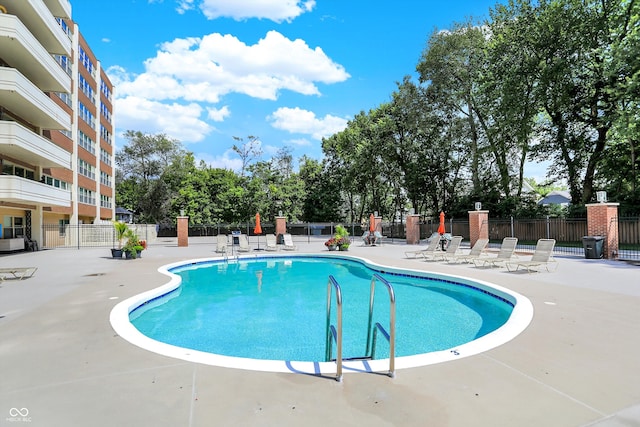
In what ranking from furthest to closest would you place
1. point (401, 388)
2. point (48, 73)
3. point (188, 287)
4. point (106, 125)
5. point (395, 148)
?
point (106, 125), point (395, 148), point (48, 73), point (188, 287), point (401, 388)

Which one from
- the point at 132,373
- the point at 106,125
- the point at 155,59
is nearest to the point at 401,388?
the point at 132,373

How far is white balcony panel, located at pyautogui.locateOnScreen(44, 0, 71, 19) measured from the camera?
23081 millimetres

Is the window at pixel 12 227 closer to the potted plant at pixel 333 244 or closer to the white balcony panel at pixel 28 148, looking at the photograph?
the white balcony panel at pixel 28 148

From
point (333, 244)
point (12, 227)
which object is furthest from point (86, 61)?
point (333, 244)

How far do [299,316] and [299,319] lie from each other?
0.25m

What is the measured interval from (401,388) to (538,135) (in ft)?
99.8

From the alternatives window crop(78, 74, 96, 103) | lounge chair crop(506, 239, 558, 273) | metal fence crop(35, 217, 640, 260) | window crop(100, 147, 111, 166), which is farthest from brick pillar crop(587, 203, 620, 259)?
window crop(100, 147, 111, 166)

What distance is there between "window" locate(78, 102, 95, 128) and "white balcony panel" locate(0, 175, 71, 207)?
35.8 ft

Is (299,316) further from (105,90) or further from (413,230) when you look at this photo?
(105,90)

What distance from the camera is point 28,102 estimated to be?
19.7 metres

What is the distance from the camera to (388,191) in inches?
1687

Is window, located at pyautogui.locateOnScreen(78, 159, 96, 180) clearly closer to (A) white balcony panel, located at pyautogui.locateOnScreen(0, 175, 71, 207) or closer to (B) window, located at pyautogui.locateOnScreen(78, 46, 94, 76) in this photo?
(B) window, located at pyautogui.locateOnScreen(78, 46, 94, 76)

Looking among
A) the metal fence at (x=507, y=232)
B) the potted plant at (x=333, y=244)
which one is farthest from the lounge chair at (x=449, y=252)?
the metal fence at (x=507, y=232)

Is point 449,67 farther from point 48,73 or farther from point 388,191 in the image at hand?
point 48,73
